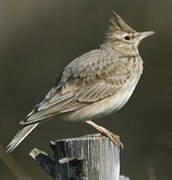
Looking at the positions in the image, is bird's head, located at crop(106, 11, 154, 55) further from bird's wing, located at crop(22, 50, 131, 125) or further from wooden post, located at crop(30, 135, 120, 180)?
wooden post, located at crop(30, 135, 120, 180)

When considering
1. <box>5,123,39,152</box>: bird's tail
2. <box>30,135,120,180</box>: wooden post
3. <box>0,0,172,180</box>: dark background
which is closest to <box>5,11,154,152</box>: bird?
<box>5,123,39,152</box>: bird's tail

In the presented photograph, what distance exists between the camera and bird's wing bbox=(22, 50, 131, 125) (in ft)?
22.1

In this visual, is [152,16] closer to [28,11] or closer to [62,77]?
[28,11]

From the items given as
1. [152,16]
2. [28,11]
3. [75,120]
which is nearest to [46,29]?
[28,11]

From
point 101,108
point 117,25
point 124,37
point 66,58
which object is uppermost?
point 117,25

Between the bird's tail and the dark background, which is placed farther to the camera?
the dark background

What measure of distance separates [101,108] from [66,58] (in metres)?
6.20

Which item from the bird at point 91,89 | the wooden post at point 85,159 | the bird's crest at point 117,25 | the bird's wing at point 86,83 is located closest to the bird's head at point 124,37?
the bird's crest at point 117,25

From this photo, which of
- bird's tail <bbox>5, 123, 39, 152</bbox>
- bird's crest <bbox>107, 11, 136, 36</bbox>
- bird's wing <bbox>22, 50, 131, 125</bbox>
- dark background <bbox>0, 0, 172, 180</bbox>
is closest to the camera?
bird's tail <bbox>5, 123, 39, 152</bbox>

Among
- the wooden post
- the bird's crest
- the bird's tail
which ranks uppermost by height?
the bird's crest

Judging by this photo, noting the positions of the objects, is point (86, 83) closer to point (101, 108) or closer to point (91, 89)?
point (91, 89)

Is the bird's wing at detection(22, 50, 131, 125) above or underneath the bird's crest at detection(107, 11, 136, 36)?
underneath

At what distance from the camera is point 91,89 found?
7055 mm

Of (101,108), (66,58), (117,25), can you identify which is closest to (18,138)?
(101,108)
